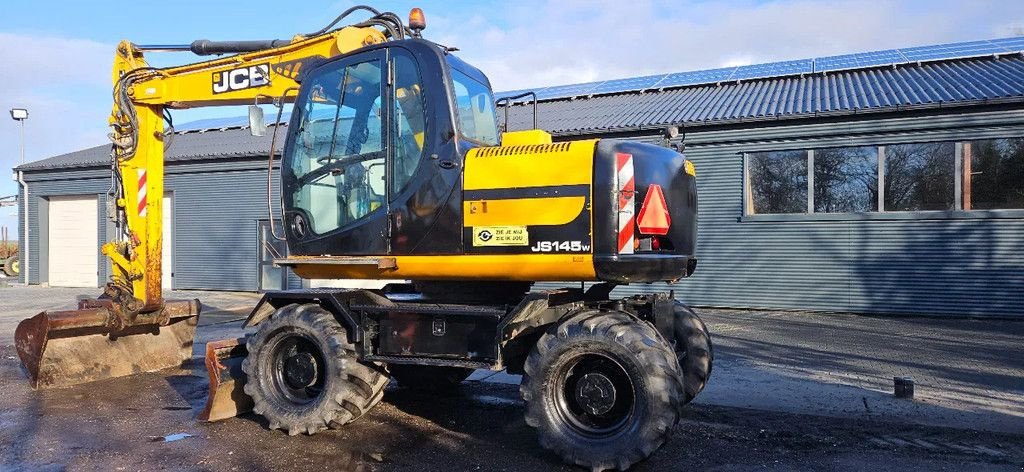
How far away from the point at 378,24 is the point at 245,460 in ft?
11.9

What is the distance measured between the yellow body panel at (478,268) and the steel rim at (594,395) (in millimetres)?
588

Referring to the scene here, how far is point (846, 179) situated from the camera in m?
13.8

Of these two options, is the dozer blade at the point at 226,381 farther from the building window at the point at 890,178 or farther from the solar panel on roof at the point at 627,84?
the solar panel on roof at the point at 627,84

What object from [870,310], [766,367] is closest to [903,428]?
[766,367]

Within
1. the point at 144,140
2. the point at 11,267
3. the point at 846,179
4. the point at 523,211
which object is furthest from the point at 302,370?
the point at 11,267

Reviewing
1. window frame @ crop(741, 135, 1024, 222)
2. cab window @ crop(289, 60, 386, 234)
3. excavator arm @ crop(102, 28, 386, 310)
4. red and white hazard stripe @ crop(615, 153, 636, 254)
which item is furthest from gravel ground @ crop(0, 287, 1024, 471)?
window frame @ crop(741, 135, 1024, 222)

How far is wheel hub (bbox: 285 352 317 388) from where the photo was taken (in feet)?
19.6

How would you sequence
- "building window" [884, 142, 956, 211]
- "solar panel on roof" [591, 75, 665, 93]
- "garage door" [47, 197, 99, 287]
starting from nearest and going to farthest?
"building window" [884, 142, 956, 211] < "solar panel on roof" [591, 75, 665, 93] < "garage door" [47, 197, 99, 287]

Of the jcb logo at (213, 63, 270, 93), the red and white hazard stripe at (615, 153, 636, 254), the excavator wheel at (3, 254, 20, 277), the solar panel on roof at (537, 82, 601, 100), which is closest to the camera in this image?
the red and white hazard stripe at (615, 153, 636, 254)

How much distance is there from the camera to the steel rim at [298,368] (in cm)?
597

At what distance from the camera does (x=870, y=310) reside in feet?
44.6

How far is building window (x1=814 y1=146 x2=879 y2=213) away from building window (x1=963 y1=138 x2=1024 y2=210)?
4.73 ft

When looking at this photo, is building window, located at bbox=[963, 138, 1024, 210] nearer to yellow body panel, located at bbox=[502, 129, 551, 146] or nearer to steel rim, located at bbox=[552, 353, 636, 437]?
yellow body panel, located at bbox=[502, 129, 551, 146]

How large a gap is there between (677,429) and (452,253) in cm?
230
